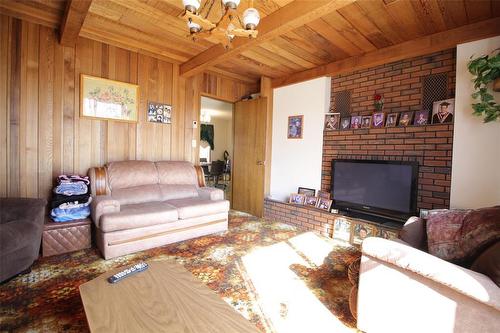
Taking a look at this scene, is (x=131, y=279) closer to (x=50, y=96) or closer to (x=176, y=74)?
(x=50, y=96)

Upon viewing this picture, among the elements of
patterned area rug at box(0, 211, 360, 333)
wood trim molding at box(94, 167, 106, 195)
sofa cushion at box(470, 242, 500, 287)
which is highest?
wood trim molding at box(94, 167, 106, 195)

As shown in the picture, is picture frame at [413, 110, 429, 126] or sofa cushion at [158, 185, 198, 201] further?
sofa cushion at [158, 185, 198, 201]

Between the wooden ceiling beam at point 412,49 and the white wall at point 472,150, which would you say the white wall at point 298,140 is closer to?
the wooden ceiling beam at point 412,49

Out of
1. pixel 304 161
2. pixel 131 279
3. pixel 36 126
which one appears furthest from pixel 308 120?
pixel 36 126

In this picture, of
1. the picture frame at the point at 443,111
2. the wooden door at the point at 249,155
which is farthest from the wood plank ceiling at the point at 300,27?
the wooden door at the point at 249,155

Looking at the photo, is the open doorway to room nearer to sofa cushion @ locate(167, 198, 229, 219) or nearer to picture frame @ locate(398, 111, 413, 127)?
sofa cushion @ locate(167, 198, 229, 219)

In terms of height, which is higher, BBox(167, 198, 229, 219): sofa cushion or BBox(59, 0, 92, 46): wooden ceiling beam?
BBox(59, 0, 92, 46): wooden ceiling beam

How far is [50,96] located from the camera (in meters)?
2.76

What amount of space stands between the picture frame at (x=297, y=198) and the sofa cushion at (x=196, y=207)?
1135 millimetres

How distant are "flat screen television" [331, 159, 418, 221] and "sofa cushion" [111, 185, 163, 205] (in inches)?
95.2

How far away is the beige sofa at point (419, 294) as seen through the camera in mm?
1077

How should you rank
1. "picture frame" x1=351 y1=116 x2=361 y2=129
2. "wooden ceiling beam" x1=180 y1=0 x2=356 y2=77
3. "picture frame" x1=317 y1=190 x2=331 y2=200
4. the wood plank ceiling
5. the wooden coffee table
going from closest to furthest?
the wooden coffee table
"wooden ceiling beam" x1=180 y1=0 x2=356 y2=77
the wood plank ceiling
"picture frame" x1=351 y1=116 x2=361 y2=129
"picture frame" x1=317 y1=190 x2=331 y2=200

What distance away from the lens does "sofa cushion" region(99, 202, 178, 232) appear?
2301 millimetres

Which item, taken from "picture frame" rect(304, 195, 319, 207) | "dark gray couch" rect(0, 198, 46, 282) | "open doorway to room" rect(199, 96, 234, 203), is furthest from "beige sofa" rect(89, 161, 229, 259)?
"open doorway to room" rect(199, 96, 234, 203)
